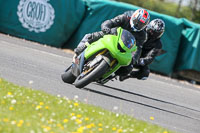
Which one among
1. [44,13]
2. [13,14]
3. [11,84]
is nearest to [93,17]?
[44,13]

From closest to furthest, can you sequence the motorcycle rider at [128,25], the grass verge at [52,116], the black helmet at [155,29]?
1. the grass verge at [52,116]
2. the motorcycle rider at [128,25]
3. the black helmet at [155,29]

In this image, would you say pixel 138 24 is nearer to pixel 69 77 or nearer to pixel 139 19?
pixel 139 19

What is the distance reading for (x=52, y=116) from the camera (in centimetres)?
515

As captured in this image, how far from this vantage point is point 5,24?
611 inches

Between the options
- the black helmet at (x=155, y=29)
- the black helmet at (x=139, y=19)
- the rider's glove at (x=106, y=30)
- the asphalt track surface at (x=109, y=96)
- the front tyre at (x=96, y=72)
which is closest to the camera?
the front tyre at (x=96, y=72)

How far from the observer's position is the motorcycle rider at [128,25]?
24.7 ft

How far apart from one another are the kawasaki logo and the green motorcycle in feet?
27.0

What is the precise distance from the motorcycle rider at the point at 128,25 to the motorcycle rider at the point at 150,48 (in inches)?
32.5

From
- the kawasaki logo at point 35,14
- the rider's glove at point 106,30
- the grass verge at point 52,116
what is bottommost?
the kawasaki logo at point 35,14

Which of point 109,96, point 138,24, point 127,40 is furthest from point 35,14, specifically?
point 127,40

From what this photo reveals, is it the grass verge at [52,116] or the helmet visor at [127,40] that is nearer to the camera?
the grass verge at [52,116]

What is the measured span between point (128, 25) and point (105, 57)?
1587mm

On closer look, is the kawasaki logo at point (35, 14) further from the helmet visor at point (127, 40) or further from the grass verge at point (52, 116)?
the grass verge at point (52, 116)

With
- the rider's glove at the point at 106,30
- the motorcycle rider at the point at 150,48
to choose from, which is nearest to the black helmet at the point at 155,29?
the motorcycle rider at the point at 150,48
